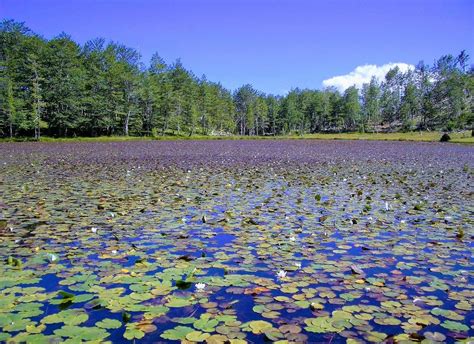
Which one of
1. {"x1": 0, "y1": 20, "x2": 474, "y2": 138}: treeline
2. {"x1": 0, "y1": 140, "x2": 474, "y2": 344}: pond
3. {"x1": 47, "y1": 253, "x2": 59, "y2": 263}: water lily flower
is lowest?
{"x1": 0, "y1": 140, "x2": 474, "y2": 344}: pond

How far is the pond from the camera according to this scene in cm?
362

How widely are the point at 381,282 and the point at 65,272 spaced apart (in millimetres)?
4026

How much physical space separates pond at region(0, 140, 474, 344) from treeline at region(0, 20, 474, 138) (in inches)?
2026

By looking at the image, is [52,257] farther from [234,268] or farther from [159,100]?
[159,100]

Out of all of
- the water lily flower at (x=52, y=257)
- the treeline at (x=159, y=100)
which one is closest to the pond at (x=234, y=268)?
the water lily flower at (x=52, y=257)

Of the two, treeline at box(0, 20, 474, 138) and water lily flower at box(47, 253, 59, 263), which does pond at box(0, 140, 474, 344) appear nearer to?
water lily flower at box(47, 253, 59, 263)

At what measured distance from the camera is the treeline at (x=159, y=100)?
5862cm

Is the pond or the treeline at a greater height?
the treeline

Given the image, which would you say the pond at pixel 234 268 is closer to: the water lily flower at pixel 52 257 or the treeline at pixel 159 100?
the water lily flower at pixel 52 257

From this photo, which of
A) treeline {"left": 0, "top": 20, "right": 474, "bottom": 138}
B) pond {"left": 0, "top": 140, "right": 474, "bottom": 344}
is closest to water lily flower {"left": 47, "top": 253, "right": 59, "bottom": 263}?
pond {"left": 0, "top": 140, "right": 474, "bottom": 344}

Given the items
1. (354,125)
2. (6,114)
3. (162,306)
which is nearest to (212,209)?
(162,306)

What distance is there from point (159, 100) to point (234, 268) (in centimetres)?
7026

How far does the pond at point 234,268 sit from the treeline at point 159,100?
169 feet

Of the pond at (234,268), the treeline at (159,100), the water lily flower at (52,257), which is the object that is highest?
the treeline at (159,100)
